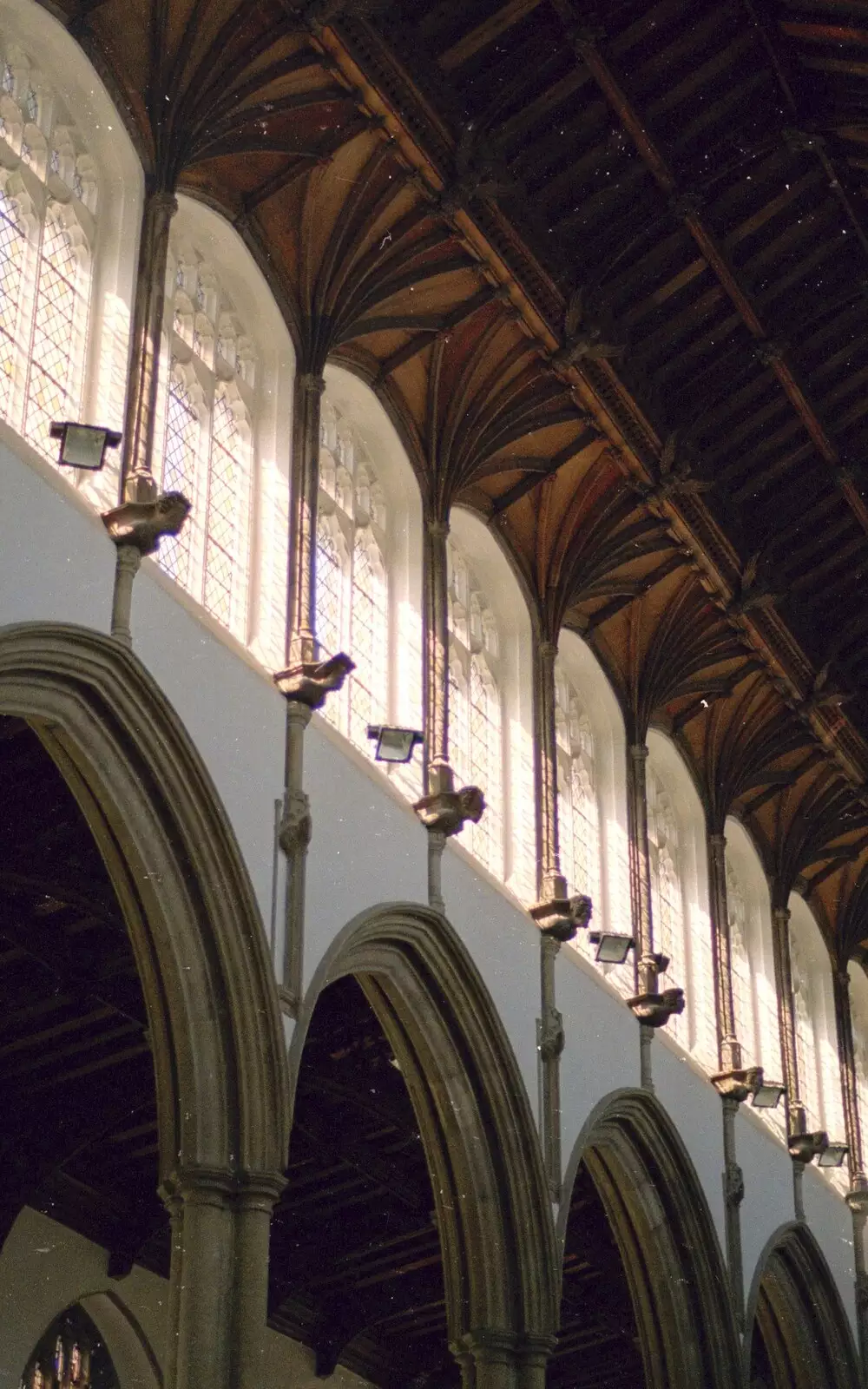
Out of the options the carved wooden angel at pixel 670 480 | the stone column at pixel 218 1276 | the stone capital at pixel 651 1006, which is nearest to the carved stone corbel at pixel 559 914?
the stone capital at pixel 651 1006

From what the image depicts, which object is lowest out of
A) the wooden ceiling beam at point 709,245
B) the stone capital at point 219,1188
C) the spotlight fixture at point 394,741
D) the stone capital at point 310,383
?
the stone capital at point 219,1188

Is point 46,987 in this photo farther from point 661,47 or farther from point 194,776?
point 661,47

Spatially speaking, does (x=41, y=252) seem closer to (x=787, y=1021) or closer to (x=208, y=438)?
(x=208, y=438)

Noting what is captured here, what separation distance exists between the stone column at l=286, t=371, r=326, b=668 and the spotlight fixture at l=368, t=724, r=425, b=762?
32.0 inches

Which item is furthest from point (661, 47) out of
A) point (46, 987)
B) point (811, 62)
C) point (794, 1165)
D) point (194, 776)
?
point (794, 1165)

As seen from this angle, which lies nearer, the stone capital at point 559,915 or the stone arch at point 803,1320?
the stone capital at point 559,915

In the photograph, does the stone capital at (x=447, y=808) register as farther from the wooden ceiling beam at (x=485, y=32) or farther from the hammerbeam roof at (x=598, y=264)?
the wooden ceiling beam at (x=485, y=32)

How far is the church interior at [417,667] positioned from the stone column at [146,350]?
0.17 ft

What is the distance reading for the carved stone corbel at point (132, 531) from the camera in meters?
13.0

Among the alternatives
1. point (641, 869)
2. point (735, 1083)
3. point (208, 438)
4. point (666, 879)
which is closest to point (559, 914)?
point (641, 869)

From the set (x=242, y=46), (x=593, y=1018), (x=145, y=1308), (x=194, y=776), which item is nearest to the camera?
(x=194, y=776)

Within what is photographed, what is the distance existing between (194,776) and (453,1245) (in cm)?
464

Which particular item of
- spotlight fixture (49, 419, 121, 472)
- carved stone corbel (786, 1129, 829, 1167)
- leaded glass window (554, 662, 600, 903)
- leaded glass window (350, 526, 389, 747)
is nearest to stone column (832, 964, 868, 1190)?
carved stone corbel (786, 1129, 829, 1167)

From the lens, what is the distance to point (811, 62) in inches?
672
